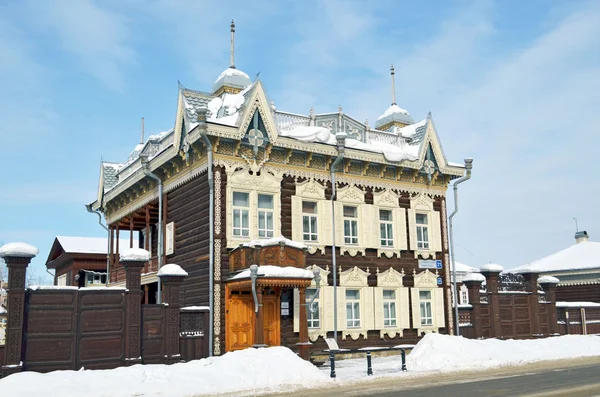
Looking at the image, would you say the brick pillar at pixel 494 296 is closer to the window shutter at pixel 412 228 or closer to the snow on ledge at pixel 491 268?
the snow on ledge at pixel 491 268

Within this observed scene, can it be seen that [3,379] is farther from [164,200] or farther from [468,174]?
→ [468,174]

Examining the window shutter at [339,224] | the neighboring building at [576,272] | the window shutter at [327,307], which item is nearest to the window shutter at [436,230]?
the window shutter at [339,224]

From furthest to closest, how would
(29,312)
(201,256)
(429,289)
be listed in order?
(429,289)
(201,256)
(29,312)

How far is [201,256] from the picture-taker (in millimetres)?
21234

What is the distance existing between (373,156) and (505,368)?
31.4 ft

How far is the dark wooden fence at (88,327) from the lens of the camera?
48.4 feet

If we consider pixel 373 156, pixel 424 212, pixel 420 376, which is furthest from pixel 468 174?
pixel 420 376

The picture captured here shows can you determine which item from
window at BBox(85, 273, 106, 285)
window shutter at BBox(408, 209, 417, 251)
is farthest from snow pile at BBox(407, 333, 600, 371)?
window at BBox(85, 273, 106, 285)

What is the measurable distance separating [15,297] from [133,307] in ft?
9.96

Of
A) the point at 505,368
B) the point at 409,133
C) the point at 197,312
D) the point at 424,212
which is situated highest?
the point at 409,133

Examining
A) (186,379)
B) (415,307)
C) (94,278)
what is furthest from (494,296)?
(94,278)

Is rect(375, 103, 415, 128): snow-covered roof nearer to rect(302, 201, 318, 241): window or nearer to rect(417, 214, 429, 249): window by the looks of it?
rect(417, 214, 429, 249): window

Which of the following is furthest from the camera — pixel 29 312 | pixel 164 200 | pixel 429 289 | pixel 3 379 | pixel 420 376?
pixel 429 289

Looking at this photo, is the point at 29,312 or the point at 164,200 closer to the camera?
the point at 29,312
